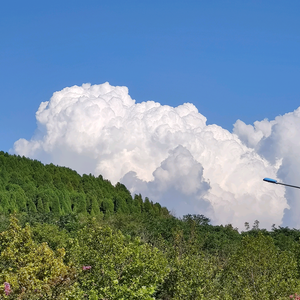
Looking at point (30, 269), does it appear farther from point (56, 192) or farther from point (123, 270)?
point (56, 192)

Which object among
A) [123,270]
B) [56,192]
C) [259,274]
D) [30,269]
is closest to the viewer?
[30,269]

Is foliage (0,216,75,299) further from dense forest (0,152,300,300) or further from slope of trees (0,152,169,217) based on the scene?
slope of trees (0,152,169,217)

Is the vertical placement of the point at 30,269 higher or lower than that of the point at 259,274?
lower

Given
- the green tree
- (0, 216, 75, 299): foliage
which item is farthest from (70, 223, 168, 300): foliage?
the green tree

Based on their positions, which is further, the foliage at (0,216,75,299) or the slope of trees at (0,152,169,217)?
the slope of trees at (0,152,169,217)

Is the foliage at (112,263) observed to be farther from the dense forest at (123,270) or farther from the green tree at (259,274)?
the green tree at (259,274)

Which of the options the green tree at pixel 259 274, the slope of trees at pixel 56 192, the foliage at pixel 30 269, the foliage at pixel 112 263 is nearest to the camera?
the foliage at pixel 30 269

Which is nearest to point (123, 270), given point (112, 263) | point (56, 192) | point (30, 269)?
point (112, 263)

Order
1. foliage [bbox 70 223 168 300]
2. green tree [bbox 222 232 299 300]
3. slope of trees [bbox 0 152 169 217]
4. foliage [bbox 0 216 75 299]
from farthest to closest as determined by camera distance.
→ 1. slope of trees [bbox 0 152 169 217]
2. green tree [bbox 222 232 299 300]
3. foliage [bbox 70 223 168 300]
4. foliage [bbox 0 216 75 299]

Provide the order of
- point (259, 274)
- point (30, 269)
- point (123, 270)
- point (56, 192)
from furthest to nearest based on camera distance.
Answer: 1. point (56, 192)
2. point (259, 274)
3. point (123, 270)
4. point (30, 269)

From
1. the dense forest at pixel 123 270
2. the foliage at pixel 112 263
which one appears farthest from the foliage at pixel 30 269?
the foliage at pixel 112 263

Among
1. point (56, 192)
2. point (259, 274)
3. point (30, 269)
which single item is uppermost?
point (56, 192)

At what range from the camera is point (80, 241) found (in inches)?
1364

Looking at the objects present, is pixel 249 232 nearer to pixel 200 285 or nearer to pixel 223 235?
pixel 223 235
